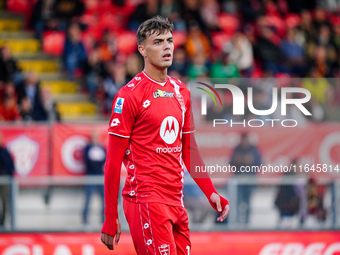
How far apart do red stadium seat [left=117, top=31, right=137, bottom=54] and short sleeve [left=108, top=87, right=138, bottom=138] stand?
9151 mm

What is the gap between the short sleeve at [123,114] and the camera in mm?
4566

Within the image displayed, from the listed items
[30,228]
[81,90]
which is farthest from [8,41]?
[30,228]

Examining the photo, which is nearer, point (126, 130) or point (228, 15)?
point (126, 130)

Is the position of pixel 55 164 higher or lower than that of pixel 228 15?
lower

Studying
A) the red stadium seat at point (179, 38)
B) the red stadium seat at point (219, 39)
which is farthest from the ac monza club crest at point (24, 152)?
the red stadium seat at point (219, 39)

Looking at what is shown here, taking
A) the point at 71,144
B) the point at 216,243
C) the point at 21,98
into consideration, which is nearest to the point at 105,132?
the point at 71,144

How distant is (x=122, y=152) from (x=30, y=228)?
431cm

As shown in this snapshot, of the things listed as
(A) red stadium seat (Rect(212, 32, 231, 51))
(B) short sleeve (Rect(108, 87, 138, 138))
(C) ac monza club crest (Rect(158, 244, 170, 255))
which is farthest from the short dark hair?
(A) red stadium seat (Rect(212, 32, 231, 51))

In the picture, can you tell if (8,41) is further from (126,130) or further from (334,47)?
(126,130)

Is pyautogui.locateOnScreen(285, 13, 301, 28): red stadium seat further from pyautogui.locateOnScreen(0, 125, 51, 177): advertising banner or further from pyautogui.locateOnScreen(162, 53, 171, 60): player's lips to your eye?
pyautogui.locateOnScreen(162, 53, 171, 60): player's lips

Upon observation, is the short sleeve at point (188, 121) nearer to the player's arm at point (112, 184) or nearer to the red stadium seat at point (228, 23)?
the player's arm at point (112, 184)

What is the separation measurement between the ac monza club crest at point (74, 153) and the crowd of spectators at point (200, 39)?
6.15ft

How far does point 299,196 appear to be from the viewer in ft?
28.4

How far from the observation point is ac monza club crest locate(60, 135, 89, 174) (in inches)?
389
